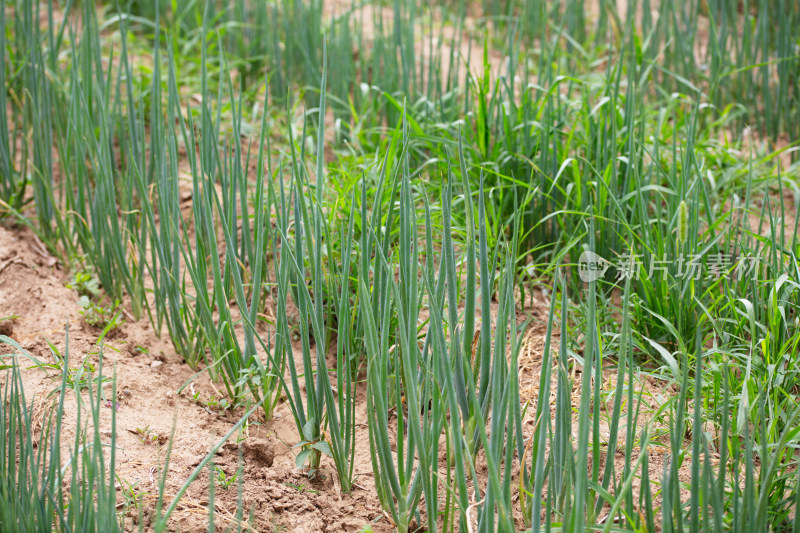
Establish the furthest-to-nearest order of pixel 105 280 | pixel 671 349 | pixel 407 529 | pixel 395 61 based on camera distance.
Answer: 1. pixel 395 61
2. pixel 105 280
3. pixel 671 349
4. pixel 407 529

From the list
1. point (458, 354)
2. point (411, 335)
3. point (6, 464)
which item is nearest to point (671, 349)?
point (458, 354)

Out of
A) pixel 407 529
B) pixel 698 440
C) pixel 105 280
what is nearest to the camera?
pixel 698 440

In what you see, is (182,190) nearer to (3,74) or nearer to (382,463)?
(3,74)

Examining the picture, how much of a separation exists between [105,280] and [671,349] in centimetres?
145

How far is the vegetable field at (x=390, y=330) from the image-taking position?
3.52 feet

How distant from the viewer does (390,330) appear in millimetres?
1737

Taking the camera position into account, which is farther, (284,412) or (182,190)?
(182,190)

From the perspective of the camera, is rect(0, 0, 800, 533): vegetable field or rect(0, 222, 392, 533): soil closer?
rect(0, 0, 800, 533): vegetable field

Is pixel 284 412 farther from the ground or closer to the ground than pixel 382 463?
closer to the ground

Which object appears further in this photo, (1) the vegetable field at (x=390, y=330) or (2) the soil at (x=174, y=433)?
(2) the soil at (x=174, y=433)

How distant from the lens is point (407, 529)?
4.12 ft

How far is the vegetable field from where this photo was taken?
107cm

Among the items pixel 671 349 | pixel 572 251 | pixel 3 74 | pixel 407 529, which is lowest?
pixel 407 529

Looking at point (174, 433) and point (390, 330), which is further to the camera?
point (390, 330)
